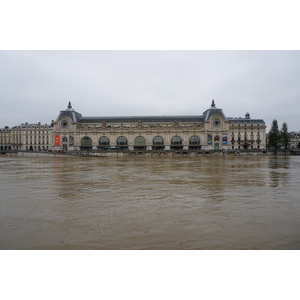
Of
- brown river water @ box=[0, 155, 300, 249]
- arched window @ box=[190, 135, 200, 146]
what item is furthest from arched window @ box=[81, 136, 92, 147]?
brown river water @ box=[0, 155, 300, 249]

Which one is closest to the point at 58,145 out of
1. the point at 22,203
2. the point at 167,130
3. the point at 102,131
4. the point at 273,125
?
the point at 102,131

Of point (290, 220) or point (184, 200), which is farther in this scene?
point (184, 200)

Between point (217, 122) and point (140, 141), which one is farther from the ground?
point (217, 122)

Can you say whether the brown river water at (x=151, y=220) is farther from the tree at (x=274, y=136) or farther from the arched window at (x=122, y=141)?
the arched window at (x=122, y=141)

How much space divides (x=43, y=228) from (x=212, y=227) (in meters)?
4.79

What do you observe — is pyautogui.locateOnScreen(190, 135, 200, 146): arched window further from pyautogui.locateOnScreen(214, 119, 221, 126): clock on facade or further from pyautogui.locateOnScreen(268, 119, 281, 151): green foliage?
pyautogui.locateOnScreen(268, 119, 281, 151): green foliage

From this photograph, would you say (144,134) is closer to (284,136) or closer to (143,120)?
(143,120)

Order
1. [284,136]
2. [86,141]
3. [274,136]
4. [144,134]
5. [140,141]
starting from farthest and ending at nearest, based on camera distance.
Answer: [86,141] < [140,141] < [144,134] < [274,136] < [284,136]

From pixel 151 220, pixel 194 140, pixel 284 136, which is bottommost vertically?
pixel 151 220

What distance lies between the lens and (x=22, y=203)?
9.54 meters

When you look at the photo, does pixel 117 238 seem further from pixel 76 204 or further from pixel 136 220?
pixel 76 204

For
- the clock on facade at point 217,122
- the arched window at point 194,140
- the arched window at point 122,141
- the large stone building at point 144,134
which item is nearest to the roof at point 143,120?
the large stone building at point 144,134

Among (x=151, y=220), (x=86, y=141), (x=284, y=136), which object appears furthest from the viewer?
(x=86, y=141)

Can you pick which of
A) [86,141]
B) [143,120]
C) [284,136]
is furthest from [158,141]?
[284,136]
